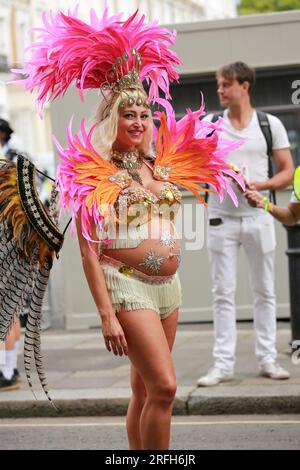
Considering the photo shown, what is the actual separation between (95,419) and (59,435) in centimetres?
66

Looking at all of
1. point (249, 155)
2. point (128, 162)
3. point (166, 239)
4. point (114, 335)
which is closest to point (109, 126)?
point (128, 162)

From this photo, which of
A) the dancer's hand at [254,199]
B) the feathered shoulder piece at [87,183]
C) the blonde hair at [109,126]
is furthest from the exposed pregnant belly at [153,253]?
the dancer's hand at [254,199]

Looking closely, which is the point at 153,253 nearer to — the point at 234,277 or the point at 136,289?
the point at 136,289

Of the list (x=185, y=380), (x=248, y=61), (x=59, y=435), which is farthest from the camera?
(x=248, y=61)

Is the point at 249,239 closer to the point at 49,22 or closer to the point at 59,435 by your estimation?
the point at 59,435

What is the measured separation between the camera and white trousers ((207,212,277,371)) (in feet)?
28.2

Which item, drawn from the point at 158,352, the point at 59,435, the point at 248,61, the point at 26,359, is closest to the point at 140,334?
the point at 158,352

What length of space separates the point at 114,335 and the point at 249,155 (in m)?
3.73

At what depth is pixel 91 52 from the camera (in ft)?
18.0

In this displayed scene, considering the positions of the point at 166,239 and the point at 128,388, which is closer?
the point at 166,239

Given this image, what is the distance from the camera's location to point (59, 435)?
7.61 meters

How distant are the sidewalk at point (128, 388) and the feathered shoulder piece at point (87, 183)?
301cm

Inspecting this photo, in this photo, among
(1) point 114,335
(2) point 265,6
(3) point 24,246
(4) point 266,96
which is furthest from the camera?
(2) point 265,6

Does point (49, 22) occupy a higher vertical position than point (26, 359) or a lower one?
higher
